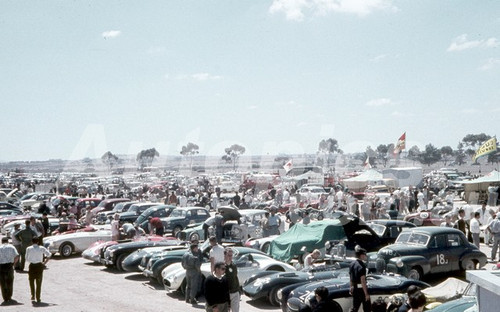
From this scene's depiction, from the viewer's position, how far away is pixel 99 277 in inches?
543

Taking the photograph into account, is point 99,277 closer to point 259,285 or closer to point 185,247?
point 185,247

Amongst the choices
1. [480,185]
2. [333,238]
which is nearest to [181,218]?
[333,238]

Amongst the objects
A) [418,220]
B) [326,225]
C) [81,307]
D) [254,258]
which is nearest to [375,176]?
[418,220]

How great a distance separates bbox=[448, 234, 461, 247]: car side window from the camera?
1280 centimetres

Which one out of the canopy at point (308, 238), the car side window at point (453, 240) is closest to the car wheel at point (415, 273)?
the car side window at point (453, 240)

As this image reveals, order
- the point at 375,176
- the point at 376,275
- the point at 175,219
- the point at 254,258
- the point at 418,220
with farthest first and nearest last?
1. the point at 375,176
2. the point at 175,219
3. the point at 418,220
4. the point at 254,258
5. the point at 376,275

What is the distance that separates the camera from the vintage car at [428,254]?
11.8 metres

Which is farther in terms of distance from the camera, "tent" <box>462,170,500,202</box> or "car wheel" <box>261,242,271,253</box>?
"tent" <box>462,170,500,202</box>

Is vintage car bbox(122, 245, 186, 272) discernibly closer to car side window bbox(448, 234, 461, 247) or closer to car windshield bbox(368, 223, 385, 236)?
car windshield bbox(368, 223, 385, 236)

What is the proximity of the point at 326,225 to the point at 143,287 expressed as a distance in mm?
5155

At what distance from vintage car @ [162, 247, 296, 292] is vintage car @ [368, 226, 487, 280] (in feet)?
7.34

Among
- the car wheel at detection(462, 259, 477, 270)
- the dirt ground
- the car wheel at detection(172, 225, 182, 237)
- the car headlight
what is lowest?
the dirt ground

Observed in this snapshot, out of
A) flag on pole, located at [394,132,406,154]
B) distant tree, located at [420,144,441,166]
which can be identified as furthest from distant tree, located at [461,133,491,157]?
flag on pole, located at [394,132,406,154]

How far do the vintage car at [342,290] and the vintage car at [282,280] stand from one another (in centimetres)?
61
